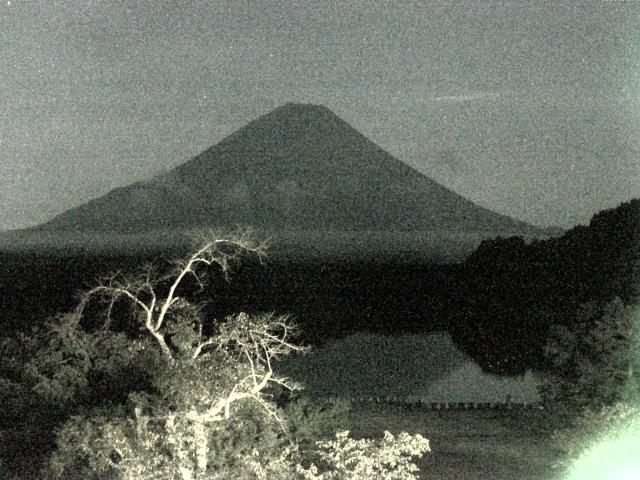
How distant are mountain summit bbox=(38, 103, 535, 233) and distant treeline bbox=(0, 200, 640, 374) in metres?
76.0

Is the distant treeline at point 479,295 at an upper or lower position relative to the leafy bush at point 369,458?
lower

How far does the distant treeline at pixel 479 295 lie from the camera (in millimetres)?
25250

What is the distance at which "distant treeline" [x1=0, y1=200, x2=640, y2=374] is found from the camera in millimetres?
25250

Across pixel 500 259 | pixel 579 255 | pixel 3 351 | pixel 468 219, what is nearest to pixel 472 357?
pixel 579 255

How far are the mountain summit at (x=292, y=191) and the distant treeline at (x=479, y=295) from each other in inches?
2994

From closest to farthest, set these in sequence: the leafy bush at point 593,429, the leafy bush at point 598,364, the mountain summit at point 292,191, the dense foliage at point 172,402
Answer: the dense foliage at point 172,402
the leafy bush at point 593,429
the leafy bush at point 598,364
the mountain summit at point 292,191

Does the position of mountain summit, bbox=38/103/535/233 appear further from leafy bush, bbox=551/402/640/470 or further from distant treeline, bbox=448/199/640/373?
leafy bush, bbox=551/402/640/470

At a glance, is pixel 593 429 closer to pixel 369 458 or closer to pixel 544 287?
pixel 369 458

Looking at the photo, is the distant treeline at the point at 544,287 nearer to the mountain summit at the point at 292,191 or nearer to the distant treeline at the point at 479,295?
the distant treeline at the point at 479,295

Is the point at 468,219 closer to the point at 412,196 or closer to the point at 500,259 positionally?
the point at 412,196

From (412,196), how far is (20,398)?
127 m

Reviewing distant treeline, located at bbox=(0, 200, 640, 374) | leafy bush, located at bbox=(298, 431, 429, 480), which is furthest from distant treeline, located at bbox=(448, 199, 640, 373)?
leafy bush, located at bbox=(298, 431, 429, 480)

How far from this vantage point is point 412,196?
447ft

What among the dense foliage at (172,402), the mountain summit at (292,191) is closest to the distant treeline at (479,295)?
the dense foliage at (172,402)
